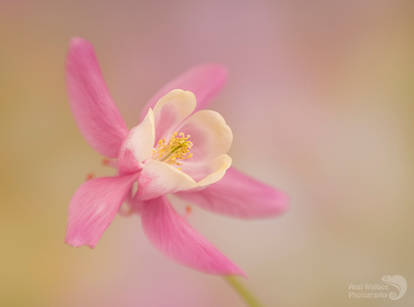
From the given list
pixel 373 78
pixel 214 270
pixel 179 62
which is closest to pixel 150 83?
pixel 179 62

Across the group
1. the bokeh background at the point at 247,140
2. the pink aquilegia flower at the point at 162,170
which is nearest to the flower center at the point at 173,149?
the pink aquilegia flower at the point at 162,170

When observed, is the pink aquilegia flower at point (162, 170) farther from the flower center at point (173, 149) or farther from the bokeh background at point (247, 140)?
the bokeh background at point (247, 140)

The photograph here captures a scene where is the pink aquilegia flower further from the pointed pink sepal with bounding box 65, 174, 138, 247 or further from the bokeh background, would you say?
the bokeh background

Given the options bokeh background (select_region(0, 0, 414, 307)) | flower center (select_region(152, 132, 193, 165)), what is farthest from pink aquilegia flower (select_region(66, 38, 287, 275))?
bokeh background (select_region(0, 0, 414, 307))

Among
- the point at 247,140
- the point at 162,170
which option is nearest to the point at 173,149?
the point at 162,170

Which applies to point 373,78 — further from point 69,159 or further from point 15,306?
point 15,306
